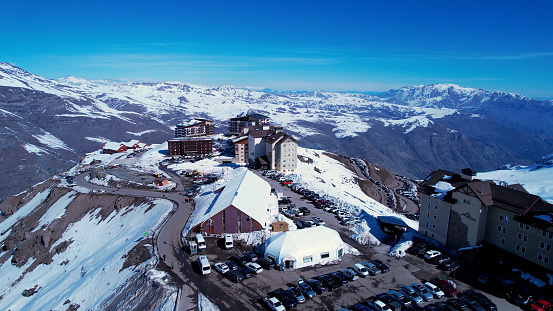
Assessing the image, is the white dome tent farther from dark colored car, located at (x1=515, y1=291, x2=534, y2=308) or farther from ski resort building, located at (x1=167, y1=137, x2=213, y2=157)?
ski resort building, located at (x1=167, y1=137, x2=213, y2=157)

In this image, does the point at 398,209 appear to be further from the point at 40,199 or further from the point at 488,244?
the point at 40,199

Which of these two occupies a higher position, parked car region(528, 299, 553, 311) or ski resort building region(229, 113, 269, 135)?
ski resort building region(229, 113, 269, 135)

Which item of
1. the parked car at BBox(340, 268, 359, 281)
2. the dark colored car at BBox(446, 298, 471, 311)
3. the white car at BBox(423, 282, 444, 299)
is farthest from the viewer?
the parked car at BBox(340, 268, 359, 281)

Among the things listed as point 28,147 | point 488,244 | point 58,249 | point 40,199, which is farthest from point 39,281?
point 28,147

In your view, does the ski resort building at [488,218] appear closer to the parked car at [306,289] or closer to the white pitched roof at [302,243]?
the white pitched roof at [302,243]

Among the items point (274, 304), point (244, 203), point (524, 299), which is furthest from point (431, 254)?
point (244, 203)

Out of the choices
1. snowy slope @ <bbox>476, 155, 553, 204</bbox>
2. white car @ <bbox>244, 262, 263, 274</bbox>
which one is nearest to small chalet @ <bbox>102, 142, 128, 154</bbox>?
white car @ <bbox>244, 262, 263, 274</bbox>

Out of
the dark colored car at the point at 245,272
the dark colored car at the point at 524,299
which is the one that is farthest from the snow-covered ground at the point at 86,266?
the dark colored car at the point at 524,299
